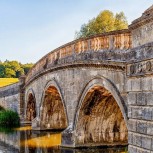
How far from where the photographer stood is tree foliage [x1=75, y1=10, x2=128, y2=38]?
28.5 meters

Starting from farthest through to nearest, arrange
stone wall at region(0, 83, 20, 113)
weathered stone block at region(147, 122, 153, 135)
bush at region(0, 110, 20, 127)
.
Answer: stone wall at region(0, 83, 20, 113) → bush at region(0, 110, 20, 127) → weathered stone block at region(147, 122, 153, 135)

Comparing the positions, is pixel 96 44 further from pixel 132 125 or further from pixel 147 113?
pixel 147 113

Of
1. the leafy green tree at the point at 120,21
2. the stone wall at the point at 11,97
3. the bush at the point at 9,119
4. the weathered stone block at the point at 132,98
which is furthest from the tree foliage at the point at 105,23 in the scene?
the weathered stone block at the point at 132,98

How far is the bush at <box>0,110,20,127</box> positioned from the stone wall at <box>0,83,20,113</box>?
0.65m

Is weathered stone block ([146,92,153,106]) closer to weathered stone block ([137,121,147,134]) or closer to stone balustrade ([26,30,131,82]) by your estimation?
weathered stone block ([137,121,147,134])

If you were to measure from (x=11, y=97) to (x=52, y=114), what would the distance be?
26.8ft

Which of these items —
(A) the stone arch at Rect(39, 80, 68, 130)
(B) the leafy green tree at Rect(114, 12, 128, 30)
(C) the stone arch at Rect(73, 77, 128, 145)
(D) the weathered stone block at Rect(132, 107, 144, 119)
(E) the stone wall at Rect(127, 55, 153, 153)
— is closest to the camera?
(E) the stone wall at Rect(127, 55, 153, 153)

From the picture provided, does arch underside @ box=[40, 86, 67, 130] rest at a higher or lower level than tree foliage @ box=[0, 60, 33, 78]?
lower

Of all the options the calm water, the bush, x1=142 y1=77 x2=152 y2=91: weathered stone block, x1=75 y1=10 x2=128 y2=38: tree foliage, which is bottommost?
the calm water

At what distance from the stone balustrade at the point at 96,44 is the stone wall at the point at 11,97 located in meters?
9.24

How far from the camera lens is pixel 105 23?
28.5 metres

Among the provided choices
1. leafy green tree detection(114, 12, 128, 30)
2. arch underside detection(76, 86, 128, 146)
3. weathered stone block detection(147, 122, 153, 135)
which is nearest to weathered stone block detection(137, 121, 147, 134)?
weathered stone block detection(147, 122, 153, 135)

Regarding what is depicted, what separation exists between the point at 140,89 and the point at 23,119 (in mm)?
18425

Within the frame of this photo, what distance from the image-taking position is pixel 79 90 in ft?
44.4
